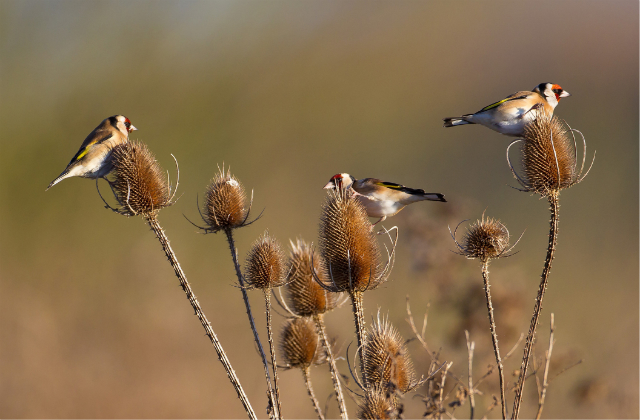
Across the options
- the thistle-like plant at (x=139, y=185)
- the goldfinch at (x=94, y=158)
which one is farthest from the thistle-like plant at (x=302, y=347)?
the goldfinch at (x=94, y=158)

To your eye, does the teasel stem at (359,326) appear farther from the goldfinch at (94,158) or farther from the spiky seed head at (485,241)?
the goldfinch at (94,158)

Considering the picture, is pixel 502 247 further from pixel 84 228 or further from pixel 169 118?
pixel 169 118

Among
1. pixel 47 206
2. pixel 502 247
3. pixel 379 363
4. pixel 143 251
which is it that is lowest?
pixel 379 363

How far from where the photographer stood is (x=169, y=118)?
95.3 feet

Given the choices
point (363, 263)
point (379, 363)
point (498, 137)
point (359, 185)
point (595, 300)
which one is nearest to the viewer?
point (379, 363)

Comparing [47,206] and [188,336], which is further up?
[47,206]

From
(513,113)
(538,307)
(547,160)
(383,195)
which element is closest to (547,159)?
(547,160)

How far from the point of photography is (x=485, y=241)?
4832 mm

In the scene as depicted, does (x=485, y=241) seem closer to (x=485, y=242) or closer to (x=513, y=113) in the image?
(x=485, y=242)

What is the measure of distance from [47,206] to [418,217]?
19.3 metres

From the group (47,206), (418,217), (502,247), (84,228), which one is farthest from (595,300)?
(47,206)

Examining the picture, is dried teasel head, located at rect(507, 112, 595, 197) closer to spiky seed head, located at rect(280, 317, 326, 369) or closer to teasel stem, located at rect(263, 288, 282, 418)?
teasel stem, located at rect(263, 288, 282, 418)

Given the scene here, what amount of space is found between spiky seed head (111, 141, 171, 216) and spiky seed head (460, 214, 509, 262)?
10.2 ft

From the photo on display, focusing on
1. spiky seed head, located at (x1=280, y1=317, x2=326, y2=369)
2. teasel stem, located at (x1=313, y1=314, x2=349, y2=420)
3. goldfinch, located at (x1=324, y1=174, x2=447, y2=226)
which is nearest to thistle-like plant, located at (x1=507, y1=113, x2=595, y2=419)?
goldfinch, located at (x1=324, y1=174, x2=447, y2=226)
